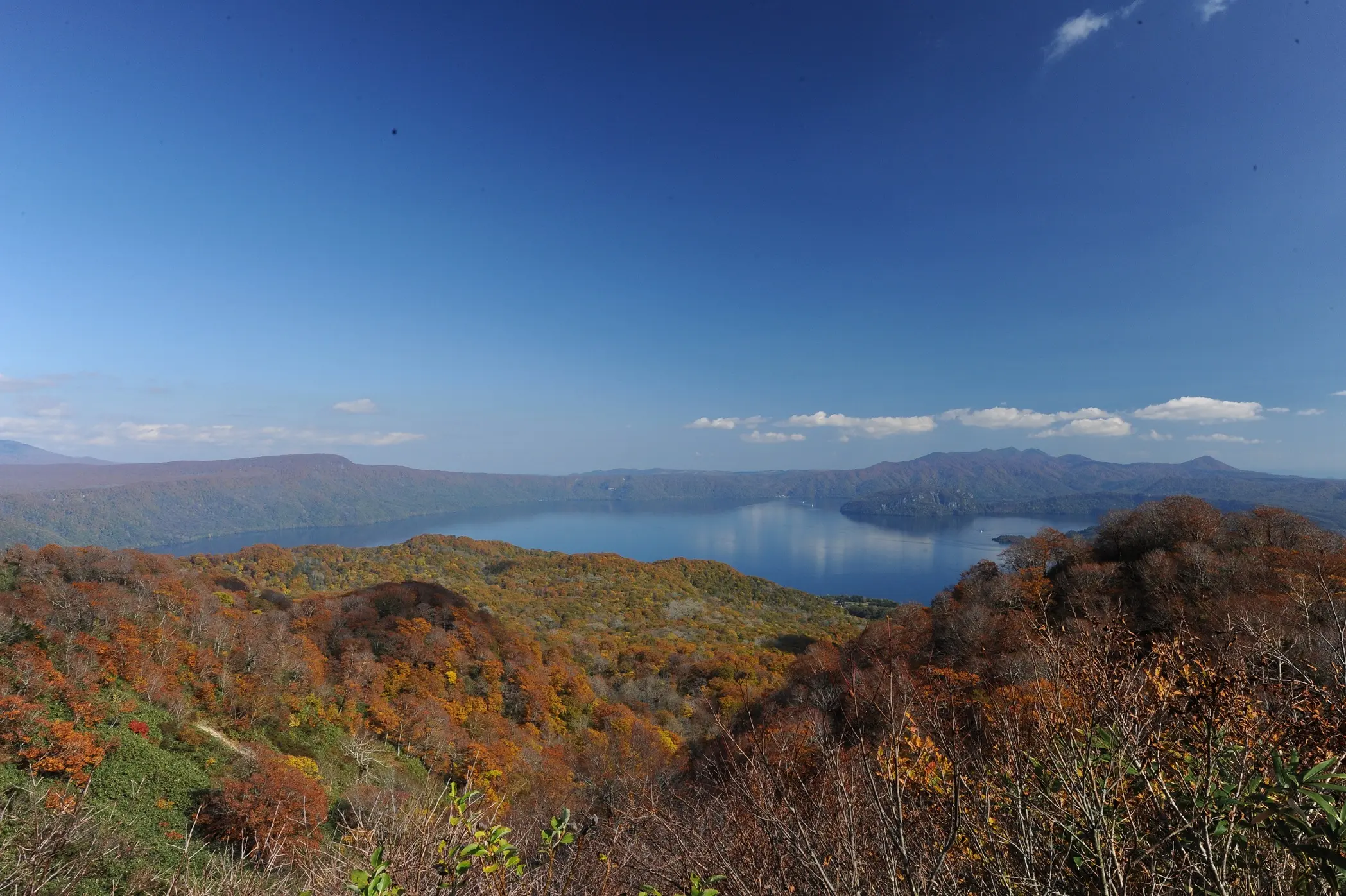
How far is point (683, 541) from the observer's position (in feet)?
343

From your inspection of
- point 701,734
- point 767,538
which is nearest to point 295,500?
point 767,538

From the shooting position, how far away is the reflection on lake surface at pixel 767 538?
7038 cm

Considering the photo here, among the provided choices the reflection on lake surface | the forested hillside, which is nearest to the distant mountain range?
the reflection on lake surface

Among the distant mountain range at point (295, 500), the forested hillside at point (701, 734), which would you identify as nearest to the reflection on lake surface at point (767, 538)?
the distant mountain range at point (295, 500)

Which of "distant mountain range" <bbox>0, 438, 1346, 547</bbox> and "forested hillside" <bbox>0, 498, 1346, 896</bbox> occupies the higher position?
"forested hillside" <bbox>0, 498, 1346, 896</bbox>

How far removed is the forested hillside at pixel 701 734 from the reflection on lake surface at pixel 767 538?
34.1 meters

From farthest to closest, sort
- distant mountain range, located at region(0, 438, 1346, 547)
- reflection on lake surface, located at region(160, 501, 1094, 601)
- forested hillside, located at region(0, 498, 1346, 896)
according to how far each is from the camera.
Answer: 1. distant mountain range, located at region(0, 438, 1346, 547)
2. reflection on lake surface, located at region(160, 501, 1094, 601)
3. forested hillside, located at region(0, 498, 1346, 896)

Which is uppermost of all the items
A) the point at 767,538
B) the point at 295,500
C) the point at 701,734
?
the point at 701,734

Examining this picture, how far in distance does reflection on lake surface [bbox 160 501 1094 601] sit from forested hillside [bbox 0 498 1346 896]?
112ft

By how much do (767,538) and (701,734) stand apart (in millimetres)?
87099

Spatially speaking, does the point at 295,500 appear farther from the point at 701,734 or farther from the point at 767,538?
the point at 701,734

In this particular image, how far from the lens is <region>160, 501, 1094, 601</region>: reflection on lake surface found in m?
70.4

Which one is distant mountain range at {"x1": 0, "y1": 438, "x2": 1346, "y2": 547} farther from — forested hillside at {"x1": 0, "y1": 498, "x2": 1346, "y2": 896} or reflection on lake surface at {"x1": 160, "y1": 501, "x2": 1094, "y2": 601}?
forested hillside at {"x1": 0, "y1": 498, "x2": 1346, "y2": 896}

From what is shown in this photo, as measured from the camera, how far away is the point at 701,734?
22125mm
